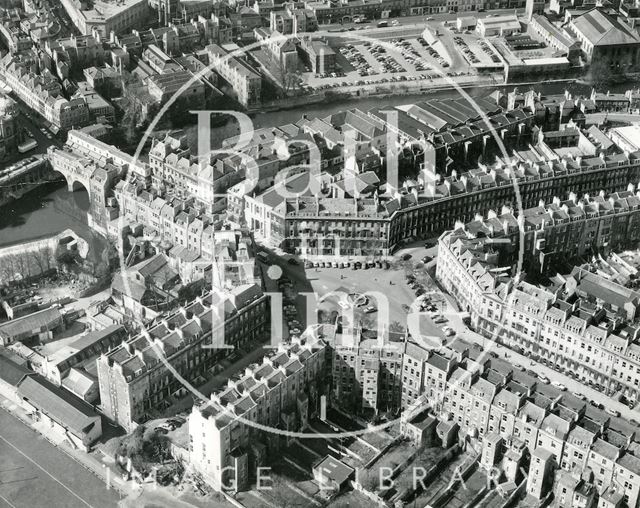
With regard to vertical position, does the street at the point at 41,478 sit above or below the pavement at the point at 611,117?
below

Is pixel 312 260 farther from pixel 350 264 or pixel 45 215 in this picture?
pixel 45 215

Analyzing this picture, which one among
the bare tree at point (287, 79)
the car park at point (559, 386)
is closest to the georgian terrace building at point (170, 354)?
the car park at point (559, 386)

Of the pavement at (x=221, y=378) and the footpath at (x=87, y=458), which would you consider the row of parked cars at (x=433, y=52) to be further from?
the footpath at (x=87, y=458)

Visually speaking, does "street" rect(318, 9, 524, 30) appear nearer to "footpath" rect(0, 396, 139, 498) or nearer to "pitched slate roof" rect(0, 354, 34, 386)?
"pitched slate roof" rect(0, 354, 34, 386)

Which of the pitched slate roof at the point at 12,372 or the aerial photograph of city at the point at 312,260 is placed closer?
the aerial photograph of city at the point at 312,260

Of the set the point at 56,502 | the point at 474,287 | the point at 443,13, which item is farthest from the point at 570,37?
the point at 56,502

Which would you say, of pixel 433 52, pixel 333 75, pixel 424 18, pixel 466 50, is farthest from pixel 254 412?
pixel 424 18
